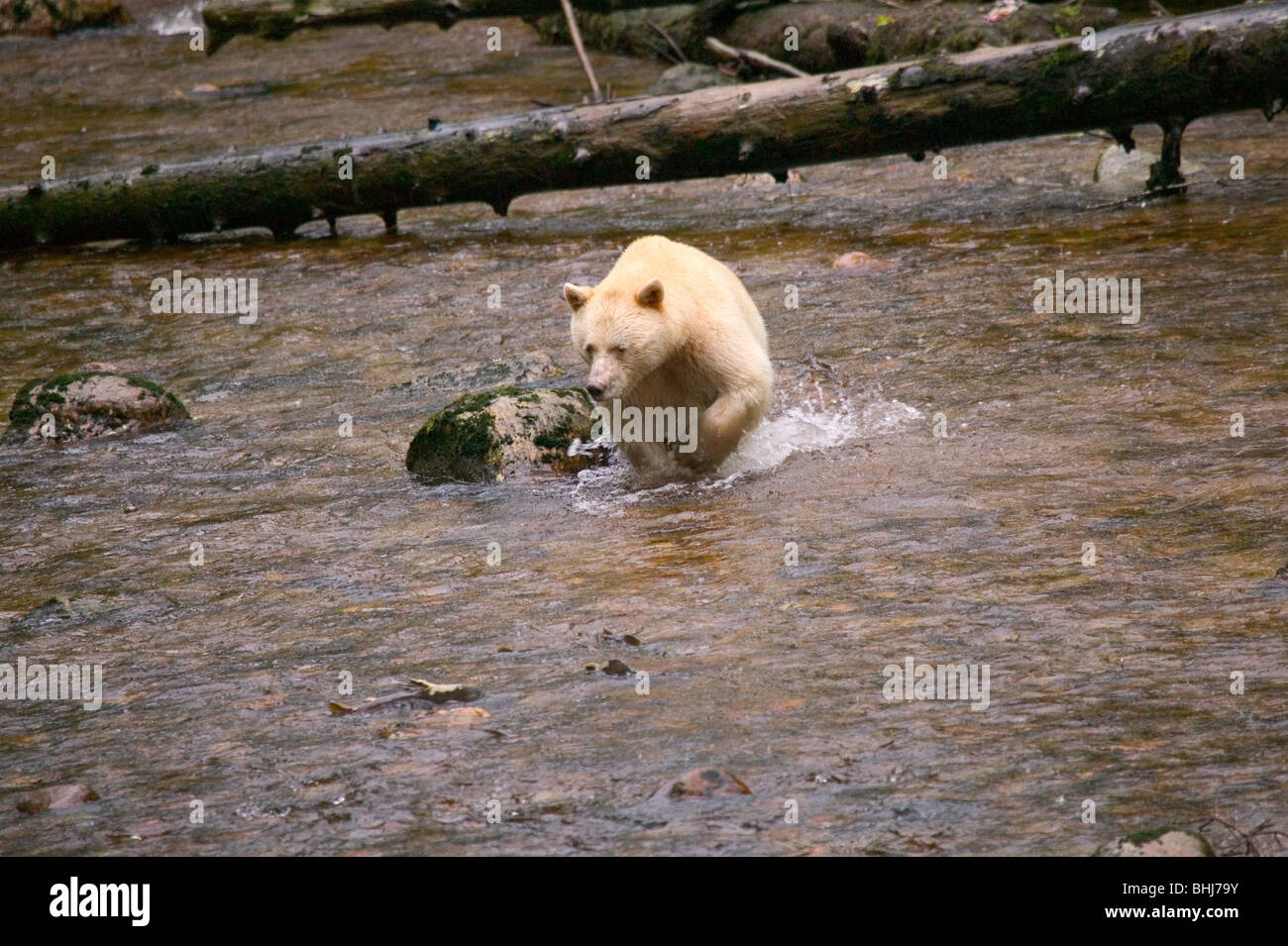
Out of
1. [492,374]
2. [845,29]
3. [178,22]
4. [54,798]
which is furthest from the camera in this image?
[178,22]

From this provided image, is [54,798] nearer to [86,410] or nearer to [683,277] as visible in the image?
[683,277]

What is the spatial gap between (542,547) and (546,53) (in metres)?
16.5

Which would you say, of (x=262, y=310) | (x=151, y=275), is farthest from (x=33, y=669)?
(x=151, y=275)

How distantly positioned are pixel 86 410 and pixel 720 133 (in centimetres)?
566

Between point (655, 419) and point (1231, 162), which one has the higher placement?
point (1231, 162)

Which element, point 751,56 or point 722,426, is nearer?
point 722,426

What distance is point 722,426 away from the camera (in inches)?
271

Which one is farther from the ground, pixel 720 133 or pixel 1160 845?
pixel 720 133

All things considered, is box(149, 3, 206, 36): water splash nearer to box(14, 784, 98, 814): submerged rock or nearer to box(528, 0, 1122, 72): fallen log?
box(528, 0, 1122, 72): fallen log

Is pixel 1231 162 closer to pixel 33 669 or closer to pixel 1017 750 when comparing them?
pixel 1017 750

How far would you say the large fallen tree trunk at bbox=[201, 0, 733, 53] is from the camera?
14.7m

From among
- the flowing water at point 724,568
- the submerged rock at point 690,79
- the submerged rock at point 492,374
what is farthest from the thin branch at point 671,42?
the submerged rock at point 492,374

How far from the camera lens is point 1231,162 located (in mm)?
11953

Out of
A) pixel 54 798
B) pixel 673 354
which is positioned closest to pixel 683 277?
pixel 673 354
